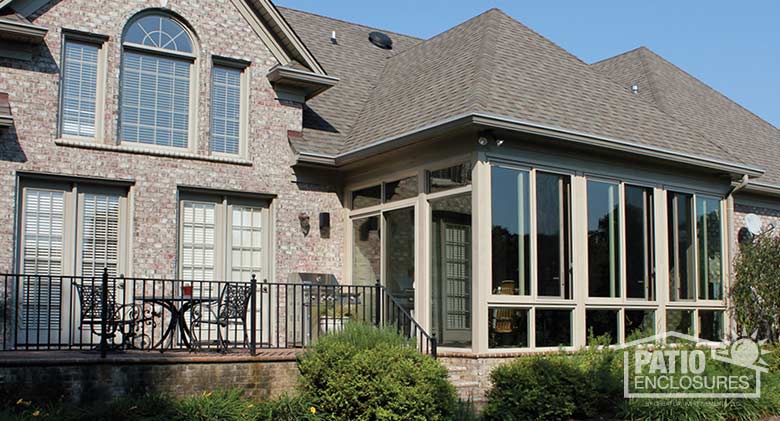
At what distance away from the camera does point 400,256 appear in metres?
12.7

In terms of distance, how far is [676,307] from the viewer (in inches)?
531

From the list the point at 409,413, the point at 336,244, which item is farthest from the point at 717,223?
the point at 409,413

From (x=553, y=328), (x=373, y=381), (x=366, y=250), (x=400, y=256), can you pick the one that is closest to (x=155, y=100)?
(x=366, y=250)

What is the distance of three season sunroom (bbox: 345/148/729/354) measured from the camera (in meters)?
11.3

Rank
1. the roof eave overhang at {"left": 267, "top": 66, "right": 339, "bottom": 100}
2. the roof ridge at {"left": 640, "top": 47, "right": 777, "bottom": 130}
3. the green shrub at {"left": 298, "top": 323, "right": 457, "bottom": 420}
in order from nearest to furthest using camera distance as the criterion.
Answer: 1. the green shrub at {"left": 298, "top": 323, "right": 457, "bottom": 420}
2. the roof eave overhang at {"left": 267, "top": 66, "right": 339, "bottom": 100}
3. the roof ridge at {"left": 640, "top": 47, "right": 777, "bottom": 130}

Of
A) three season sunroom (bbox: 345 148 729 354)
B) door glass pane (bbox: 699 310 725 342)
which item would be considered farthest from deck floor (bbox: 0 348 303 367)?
door glass pane (bbox: 699 310 725 342)

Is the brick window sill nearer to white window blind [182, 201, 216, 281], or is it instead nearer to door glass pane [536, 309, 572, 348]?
white window blind [182, 201, 216, 281]

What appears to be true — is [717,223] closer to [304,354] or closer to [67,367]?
[304,354]

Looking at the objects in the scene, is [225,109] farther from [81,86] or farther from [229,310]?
[229,310]

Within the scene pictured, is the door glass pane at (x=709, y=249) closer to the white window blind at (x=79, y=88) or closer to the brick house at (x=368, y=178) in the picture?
the brick house at (x=368, y=178)

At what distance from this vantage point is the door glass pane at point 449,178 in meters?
11.4

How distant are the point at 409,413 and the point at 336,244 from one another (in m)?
5.00

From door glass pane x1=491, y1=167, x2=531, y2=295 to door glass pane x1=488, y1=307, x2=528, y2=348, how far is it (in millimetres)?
268

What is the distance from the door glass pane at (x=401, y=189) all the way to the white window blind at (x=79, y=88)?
442 centimetres
